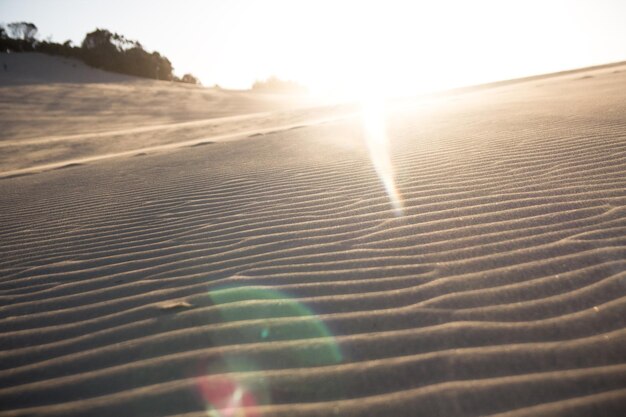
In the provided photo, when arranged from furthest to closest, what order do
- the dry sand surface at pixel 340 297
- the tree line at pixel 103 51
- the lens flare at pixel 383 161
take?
the tree line at pixel 103 51, the lens flare at pixel 383 161, the dry sand surface at pixel 340 297

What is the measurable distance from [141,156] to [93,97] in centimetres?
1820

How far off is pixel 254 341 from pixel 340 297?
21.4 inches

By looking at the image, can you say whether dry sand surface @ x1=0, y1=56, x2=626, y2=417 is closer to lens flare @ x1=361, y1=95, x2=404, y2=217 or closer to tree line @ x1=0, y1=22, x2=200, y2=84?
lens flare @ x1=361, y1=95, x2=404, y2=217

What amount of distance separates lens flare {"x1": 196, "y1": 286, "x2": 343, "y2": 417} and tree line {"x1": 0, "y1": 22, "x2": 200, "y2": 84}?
131ft

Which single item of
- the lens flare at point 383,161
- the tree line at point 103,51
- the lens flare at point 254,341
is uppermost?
the tree line at point 103,51

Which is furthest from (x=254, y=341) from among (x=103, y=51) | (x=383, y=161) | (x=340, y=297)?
(x=103, y=51)

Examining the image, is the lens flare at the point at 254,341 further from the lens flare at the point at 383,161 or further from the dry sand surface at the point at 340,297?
the lens flare at the point at 383,161

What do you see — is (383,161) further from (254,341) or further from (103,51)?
(103,51)

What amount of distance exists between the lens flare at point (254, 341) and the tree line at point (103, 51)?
40.0 meters

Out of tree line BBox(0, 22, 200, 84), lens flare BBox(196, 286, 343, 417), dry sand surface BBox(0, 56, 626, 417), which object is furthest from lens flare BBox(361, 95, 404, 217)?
tree line BBox(0, 22, 200, 84)

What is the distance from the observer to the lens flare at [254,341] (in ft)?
5.29

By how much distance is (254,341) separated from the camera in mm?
1908

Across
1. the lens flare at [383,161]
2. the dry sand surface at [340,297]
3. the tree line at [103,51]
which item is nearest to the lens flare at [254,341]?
the dry sand surface at [340,297]

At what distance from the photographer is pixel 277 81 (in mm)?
56625
